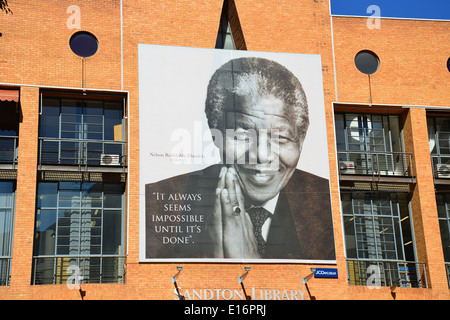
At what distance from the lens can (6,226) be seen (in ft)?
66.3

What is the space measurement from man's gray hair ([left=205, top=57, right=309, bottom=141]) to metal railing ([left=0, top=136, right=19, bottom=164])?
5.42 metres

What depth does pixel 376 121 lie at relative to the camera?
76.8 feet

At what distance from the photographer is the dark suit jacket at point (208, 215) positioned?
20094 millimetres

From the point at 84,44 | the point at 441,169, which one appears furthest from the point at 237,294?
the point at 84,44

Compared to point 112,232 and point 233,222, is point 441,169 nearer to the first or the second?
point 233,222

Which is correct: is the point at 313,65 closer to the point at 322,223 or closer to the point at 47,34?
the point at 322,223

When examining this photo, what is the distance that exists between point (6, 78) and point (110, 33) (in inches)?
127

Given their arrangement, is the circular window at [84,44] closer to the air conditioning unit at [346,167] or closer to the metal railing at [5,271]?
the metal railing at [5,271]

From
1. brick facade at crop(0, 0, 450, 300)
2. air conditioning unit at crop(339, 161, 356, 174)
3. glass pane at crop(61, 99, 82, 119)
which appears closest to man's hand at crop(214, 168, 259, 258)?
brick facade at crop(0, 0, 450, 300)

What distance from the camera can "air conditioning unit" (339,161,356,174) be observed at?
22250 millimetres

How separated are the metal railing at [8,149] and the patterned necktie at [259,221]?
6701mm

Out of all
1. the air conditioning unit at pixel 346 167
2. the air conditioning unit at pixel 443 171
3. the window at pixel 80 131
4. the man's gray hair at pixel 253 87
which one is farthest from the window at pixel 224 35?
the air conditioning unit at pixel 443 171

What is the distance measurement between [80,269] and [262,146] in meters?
6.12
